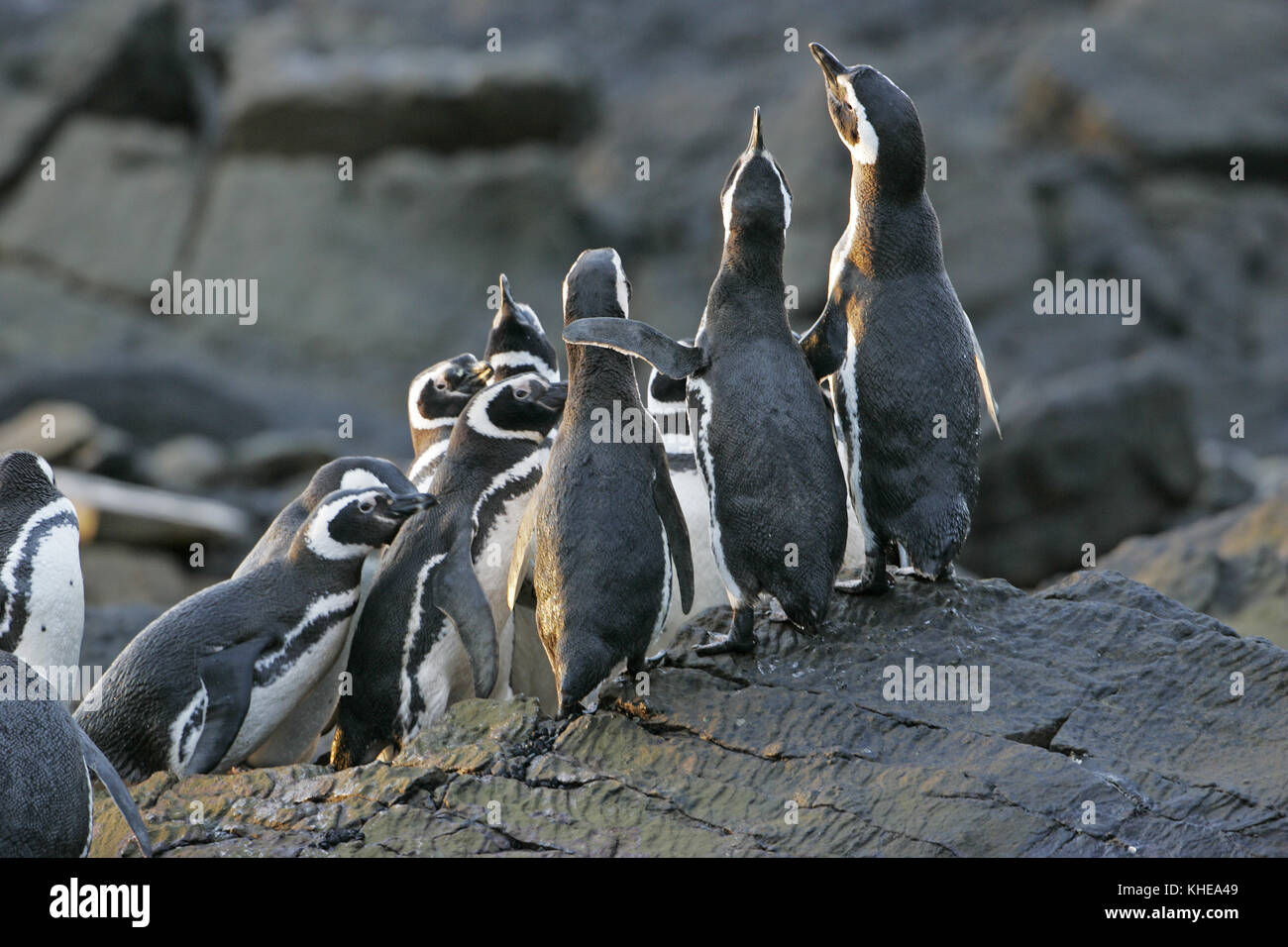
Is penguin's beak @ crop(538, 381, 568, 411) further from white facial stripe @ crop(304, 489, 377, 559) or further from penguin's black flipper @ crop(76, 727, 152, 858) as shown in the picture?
penguin's black flipper @ crop(76, 727, 152, 858)

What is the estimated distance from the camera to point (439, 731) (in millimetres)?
4293

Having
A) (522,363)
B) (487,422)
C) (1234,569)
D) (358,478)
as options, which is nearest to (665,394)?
(522,363)

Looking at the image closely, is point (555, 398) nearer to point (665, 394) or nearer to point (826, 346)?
point (665, 394)

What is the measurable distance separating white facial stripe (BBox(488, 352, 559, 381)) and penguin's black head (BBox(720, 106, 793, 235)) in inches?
53.6

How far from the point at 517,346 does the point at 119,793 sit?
2434mm

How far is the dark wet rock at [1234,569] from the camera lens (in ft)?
21.9

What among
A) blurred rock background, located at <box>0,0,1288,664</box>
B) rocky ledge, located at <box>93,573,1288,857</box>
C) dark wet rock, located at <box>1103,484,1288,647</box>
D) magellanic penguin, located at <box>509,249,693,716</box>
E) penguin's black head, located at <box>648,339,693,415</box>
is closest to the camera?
rocky ledge, located at <box>93,573,1288,857</box>

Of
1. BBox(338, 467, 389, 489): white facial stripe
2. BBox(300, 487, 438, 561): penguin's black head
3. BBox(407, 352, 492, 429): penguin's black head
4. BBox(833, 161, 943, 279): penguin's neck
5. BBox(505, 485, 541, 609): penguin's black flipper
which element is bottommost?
BBox(505, 485, 541, 609): penguin's black flipper

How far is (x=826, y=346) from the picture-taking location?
15.2ft

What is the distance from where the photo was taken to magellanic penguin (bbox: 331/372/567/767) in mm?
4762

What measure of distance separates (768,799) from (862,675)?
563mm

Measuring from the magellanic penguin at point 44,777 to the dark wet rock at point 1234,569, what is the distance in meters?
4.31

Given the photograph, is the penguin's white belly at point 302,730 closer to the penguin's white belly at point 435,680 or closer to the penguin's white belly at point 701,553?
the penguin's white belly at point 435,680

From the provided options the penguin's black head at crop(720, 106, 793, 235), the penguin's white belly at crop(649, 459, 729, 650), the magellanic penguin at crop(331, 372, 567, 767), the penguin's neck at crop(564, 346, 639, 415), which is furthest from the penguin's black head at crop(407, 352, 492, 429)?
the penguin's black head at crop(720, 106, 793, 235)
